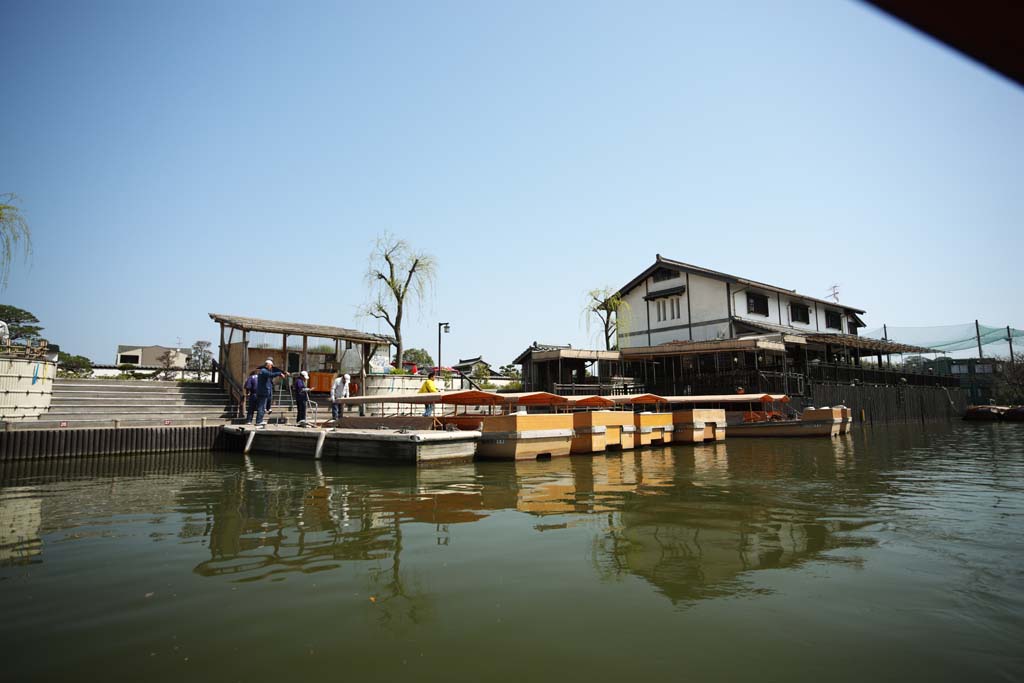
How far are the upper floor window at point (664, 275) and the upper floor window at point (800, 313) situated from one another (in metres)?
7.92

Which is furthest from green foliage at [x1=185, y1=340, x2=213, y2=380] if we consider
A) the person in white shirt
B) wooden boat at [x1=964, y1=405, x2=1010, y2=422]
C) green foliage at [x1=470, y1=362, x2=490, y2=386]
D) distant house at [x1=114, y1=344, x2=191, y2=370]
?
wooden boat at [x1=964, y1=405, x2=1010, y2=422]

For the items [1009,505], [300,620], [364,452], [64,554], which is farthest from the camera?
[364,452]

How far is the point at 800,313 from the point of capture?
3716 cm

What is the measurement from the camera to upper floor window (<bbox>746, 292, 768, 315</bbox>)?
33.6 meters

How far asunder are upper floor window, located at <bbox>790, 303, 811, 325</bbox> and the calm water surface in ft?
95.0

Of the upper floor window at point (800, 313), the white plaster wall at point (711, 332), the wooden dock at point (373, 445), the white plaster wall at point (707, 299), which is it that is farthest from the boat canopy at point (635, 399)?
the upper floor window at point (800, 313)

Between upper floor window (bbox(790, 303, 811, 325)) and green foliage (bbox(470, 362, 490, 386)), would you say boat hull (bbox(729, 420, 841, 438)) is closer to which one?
upper floor window (bbox(790, 303, 811, 325))

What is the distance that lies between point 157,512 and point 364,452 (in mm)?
6401

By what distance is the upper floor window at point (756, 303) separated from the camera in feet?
110

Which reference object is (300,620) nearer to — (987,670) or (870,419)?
(987,670)

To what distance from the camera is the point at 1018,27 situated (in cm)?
80

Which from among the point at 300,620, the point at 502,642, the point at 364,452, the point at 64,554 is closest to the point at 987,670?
the point at 502,642

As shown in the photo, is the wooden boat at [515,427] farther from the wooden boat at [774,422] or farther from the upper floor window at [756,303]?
the upper floor window at [756,303]

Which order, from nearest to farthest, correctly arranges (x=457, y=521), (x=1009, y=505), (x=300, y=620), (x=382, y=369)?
(x=300, y=620)
(x=457, y=521)
(x=1009, y=505)
(x=382, y=369)
